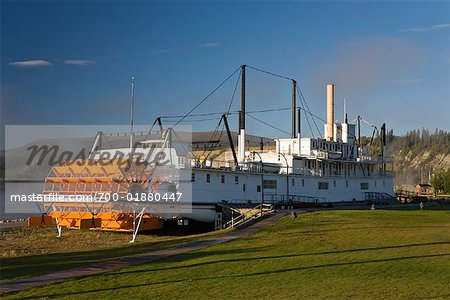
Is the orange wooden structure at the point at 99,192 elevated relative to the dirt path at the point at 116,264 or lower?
elevated

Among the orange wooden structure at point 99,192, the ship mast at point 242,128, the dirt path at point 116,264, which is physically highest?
the ship mast at point 242,128

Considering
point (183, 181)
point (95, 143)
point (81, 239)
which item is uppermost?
point (95, 143)

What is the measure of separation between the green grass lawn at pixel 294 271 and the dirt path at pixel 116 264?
2.01 ft

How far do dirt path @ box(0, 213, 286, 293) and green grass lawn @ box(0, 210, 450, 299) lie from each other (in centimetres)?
61

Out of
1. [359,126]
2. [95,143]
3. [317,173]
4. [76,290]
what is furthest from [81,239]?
[359,126]

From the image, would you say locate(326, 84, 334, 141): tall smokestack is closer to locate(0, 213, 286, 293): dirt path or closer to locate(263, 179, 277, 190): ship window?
locate(263, 179, 277, 190): ship window

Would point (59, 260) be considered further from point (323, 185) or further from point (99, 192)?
point (323, 185)

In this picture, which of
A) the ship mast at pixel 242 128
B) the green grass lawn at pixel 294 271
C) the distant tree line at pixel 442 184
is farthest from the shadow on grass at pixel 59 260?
the distant tree line at pixel 442 184

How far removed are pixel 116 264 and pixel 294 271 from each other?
575cm

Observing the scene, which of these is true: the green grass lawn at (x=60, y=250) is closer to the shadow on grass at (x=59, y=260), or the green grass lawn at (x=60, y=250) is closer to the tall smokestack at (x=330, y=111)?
the shadow on grass at (x=59, y=260)

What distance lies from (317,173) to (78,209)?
2225cm

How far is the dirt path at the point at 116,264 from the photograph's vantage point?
15.6m

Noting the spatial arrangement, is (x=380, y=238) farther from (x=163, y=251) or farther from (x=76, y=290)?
(x=76, y=290)

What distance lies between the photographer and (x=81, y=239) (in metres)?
34.6
